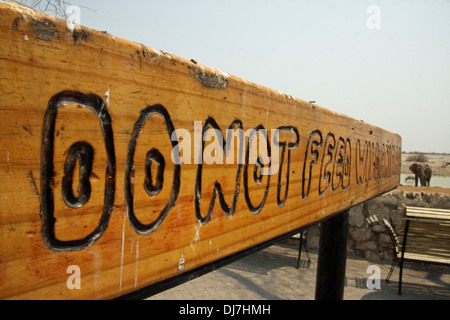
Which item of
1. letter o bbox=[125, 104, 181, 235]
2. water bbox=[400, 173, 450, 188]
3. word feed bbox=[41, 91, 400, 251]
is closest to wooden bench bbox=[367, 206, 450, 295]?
word feed bbox=[41, 91, 400, 251]

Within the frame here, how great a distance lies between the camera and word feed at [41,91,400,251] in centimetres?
36

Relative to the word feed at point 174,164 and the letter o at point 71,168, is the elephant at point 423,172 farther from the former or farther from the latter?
the letter o at point 71,168

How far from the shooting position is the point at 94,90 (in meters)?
0.38

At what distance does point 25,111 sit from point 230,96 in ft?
1.07

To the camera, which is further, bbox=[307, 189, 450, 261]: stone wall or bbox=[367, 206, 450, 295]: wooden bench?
bbox=[307, 189, 450, 261]: stone wall

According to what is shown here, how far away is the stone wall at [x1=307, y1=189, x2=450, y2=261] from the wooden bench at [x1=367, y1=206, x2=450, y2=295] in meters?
1.23

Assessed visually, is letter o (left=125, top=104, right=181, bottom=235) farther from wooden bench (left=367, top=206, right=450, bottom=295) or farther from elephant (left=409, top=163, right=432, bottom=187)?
elephant (left=409, top=163, right=432, bottom=187)

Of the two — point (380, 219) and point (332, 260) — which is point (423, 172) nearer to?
point (380, 219)

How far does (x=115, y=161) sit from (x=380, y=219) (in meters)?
8.23

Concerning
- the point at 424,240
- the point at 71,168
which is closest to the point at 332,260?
the point at 71,168

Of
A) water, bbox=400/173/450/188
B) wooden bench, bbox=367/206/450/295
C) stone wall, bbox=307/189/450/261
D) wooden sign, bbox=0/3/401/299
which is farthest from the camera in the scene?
water, bbox=400/173/450/188

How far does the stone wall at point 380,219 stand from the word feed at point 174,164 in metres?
7.42

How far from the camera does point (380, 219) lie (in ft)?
25.2
